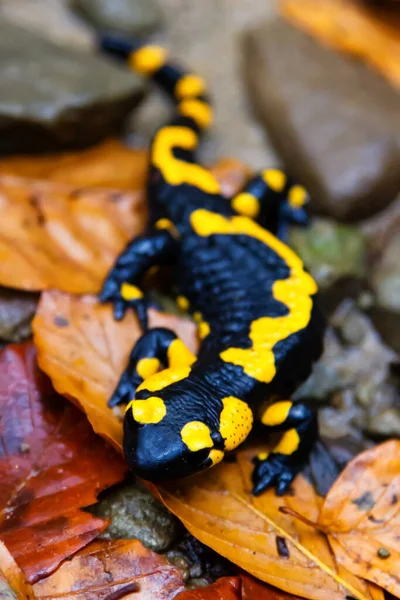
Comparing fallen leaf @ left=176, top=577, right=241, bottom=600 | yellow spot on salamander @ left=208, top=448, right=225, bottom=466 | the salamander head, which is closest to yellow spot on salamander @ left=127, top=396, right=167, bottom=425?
the salamander head

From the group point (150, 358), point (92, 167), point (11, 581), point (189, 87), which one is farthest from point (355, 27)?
point (11, 581)

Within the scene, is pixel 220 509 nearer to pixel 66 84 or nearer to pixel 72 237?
pixel 72 237

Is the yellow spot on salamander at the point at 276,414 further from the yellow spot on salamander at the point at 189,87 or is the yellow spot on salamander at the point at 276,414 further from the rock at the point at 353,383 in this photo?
the yellow spot on salamander at the point at 189,87

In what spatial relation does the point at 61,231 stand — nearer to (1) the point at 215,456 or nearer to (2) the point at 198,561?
(1) the point at 215,456

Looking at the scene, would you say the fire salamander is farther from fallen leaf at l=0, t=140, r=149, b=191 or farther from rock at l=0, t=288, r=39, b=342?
rock at l=0, t=288, r=39, b=342

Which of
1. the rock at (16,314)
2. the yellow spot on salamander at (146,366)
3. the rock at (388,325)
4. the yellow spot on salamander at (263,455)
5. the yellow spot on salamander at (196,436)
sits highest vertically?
the rock at (388,325)

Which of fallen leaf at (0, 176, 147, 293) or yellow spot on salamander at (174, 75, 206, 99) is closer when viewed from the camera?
fallen leaf at (0, 176, 147, 293)

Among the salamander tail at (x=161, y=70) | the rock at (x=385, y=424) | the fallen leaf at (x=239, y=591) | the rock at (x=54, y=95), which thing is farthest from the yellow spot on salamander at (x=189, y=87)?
the fallen leaf at (x=239, y=591)
